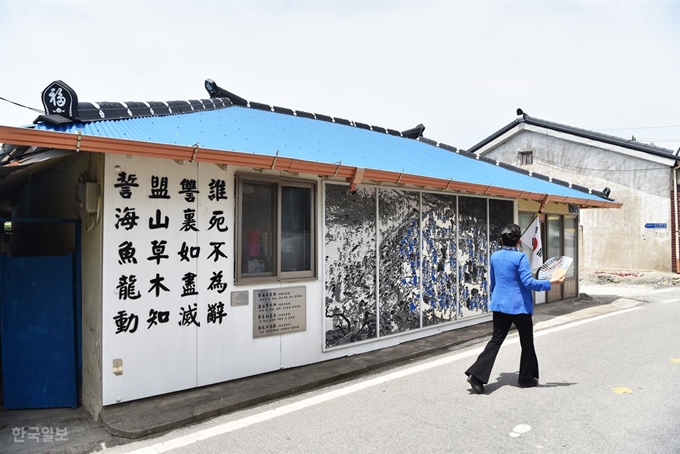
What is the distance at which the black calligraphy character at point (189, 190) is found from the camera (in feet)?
17.7

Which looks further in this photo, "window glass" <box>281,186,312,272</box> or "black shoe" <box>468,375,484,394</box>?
"window glass" <box>281,186,312,272</box>

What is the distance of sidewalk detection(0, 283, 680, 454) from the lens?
14.3ft

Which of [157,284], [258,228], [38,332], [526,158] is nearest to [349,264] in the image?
[258,228]

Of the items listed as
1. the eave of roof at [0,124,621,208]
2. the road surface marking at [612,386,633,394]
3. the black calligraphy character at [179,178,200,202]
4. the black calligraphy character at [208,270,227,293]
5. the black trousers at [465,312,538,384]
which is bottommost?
the road surface marking at [612,386,633,394]

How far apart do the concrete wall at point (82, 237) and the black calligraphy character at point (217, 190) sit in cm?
124

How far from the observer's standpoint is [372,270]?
7293 mm

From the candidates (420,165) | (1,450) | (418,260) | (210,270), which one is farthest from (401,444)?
(420,165)

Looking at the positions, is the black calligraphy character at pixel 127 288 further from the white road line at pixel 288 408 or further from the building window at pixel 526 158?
the building window at pixel 526 158

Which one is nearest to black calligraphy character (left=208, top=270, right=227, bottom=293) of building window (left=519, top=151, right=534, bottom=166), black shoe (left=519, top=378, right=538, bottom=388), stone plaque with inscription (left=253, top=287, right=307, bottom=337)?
stone plaque with inscription (left=253, top=287, right=307, bottom=337)

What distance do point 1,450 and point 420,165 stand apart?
287 inches

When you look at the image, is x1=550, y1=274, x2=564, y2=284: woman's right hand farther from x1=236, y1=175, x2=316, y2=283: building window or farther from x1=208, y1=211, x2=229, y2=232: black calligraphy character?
x1=208, y1=211, x2=229, y2=232: black calligraphy character

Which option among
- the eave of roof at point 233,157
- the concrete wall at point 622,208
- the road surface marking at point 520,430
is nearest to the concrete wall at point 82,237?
the eave of roof at point 233,157

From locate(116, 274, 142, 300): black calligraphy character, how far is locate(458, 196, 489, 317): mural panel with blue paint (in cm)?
609

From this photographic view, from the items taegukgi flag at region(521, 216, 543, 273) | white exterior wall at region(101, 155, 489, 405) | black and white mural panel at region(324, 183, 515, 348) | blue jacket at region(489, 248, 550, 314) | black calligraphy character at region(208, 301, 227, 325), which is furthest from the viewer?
black and white mural panel at region(324, 183, 515, 348)
